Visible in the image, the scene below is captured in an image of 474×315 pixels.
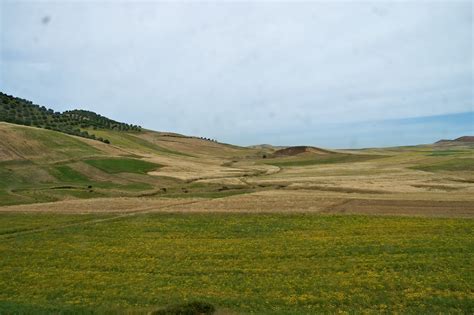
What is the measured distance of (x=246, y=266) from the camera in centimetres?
2377

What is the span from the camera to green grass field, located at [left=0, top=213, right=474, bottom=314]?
61.3 ft

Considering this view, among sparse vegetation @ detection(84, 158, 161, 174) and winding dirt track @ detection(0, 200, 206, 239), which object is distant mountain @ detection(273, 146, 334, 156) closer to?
sparse vegetation @ detection(84, 158, 161, 174)

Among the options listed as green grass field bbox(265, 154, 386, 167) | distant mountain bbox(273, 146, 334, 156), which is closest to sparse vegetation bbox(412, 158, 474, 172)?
green grass field bbox(265, 154, 386, 167)

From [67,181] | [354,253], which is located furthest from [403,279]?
[67,181]

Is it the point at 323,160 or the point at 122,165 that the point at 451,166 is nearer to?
the point at 323,160

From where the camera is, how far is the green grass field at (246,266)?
18688 millimetres

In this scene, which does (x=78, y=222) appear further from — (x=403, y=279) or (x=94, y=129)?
(x=94, y=129)

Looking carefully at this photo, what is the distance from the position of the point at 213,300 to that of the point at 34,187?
4673 cm

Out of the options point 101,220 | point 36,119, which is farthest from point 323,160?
point 101,220

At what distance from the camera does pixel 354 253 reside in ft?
84.1

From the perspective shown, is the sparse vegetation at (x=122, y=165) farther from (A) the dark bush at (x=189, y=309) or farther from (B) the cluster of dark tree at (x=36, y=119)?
(A) the dark bush at (x=189, y=309)

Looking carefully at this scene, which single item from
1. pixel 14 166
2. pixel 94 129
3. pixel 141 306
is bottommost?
pixel 141 306

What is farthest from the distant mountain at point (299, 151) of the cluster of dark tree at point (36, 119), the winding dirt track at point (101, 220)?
the winding dirt track at point (101, 220)

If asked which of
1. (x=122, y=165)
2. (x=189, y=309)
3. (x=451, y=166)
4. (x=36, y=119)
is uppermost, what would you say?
(x=36, y=119)
